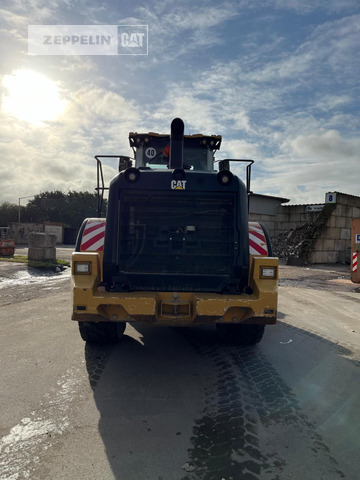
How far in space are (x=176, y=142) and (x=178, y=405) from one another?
127 inches

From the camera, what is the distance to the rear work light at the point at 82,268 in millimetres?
4164

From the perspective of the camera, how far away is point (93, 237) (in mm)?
4887

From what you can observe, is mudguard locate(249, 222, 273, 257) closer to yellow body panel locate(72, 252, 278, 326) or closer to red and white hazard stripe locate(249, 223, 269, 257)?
red and white hazard stripe locate(249, 223, 269, 257)

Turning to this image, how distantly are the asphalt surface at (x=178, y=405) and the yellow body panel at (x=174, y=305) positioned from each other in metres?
0.65

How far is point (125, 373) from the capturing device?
163 inches

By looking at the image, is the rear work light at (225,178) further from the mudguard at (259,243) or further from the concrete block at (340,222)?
the concrete block at (340,222)

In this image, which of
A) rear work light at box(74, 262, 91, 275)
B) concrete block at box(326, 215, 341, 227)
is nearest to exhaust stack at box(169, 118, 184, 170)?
rear work light at box(74, 262, 91, 275)

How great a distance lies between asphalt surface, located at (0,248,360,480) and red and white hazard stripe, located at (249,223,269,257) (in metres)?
1.36

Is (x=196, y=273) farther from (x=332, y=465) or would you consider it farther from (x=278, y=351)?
(x=332, y=465)

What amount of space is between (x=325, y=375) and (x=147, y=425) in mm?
2252

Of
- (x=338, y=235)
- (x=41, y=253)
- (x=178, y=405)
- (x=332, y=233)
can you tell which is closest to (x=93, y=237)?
(x=178, y=405)

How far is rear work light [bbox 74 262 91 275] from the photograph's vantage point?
13.7 feet

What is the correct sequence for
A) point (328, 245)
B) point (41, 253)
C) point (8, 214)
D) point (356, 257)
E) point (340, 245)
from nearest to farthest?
1. point (356, 257)
2. point (41, 253)
3. point (328, 245)
4. point (340, 245)
5. point (8, 214)

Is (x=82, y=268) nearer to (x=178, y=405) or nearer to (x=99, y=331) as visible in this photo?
(x=99, y=331)
